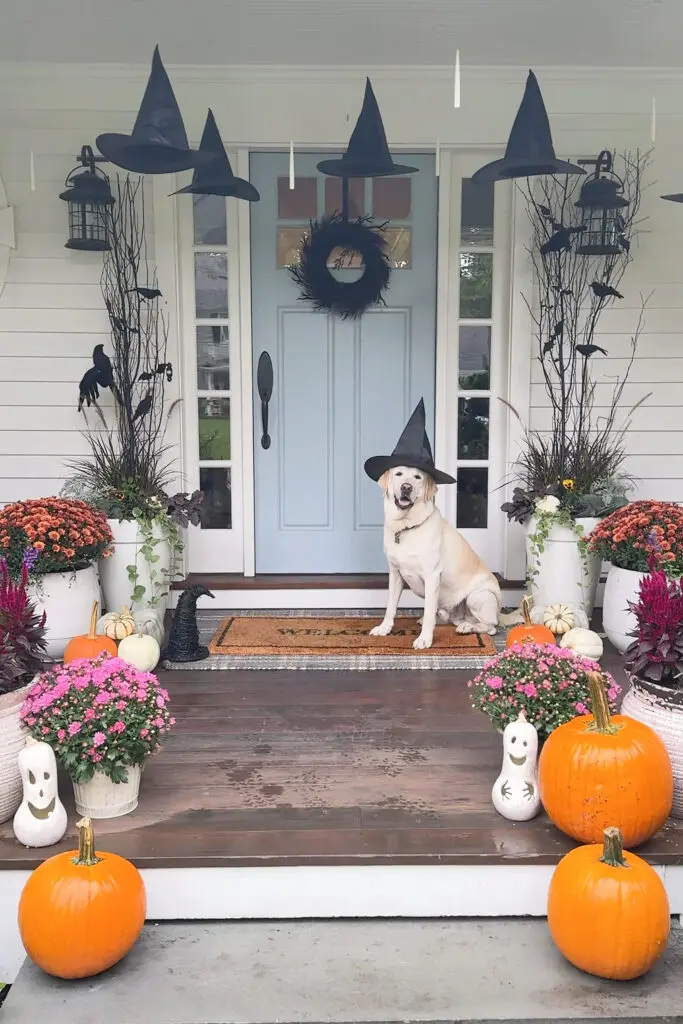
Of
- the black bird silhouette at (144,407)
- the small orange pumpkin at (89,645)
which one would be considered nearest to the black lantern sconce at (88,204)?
the black bird silhouette at (144,407)

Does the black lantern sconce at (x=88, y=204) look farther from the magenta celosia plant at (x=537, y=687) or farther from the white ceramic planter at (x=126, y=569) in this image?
the magenta celosia plant at (x=537, y=687)

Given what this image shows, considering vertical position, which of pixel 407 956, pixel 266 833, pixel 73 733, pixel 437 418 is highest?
pixel 437 418

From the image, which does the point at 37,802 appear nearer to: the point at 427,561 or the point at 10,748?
the point at 10,748

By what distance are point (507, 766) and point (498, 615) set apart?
68.4 inches

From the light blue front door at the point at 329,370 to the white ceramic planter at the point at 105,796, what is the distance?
2.47 m

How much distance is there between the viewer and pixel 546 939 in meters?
1.90

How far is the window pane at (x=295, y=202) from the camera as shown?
4398 millimetres

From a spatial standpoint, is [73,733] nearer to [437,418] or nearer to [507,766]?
[507,766]

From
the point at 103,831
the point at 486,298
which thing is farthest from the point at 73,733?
the point at 486,298

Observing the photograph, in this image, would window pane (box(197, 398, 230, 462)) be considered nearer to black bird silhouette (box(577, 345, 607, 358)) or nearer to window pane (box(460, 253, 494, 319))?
window pane (box(460, 253, 494, 319))

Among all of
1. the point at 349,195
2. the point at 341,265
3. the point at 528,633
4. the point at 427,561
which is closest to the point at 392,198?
the point at 349,195

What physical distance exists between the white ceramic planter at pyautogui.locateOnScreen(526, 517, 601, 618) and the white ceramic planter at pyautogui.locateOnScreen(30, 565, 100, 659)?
2.01 meters

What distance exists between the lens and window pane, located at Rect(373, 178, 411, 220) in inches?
174

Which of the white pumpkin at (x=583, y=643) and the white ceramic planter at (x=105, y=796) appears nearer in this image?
the white ceramic planter at (x=105, y=796)
